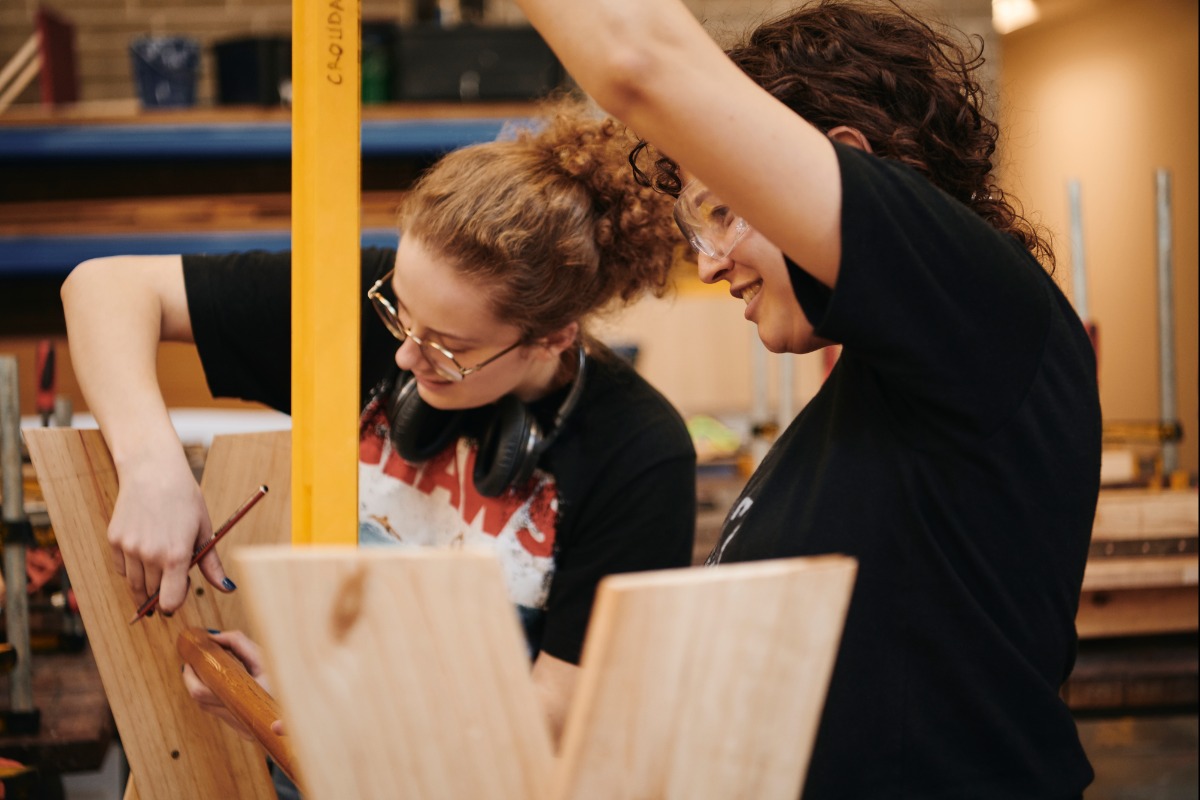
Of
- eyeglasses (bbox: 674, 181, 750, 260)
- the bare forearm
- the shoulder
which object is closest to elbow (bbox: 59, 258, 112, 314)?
the bare forearm

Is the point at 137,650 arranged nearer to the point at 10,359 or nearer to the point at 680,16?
the point at 10,359

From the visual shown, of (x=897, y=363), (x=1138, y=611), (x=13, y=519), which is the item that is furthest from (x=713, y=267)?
(x=1138, y=611)

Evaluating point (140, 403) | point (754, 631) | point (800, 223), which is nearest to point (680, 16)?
point (800, 223)

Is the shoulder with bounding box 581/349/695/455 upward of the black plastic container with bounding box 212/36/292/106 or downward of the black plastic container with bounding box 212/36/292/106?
downward

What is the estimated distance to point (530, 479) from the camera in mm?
1363

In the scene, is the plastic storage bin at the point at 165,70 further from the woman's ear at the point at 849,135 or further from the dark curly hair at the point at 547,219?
the woman's ear at the point at 849,135

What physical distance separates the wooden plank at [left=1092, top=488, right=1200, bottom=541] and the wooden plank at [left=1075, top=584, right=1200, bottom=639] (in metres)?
0.11

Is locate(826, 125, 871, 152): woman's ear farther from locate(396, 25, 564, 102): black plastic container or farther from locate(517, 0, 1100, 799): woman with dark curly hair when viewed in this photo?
locate(396, 25, 564, 102): black plastic container

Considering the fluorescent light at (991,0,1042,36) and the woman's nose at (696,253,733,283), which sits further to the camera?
the fluorescent light at (991,0,1042,36)

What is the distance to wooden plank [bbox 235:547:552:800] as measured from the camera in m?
0.46

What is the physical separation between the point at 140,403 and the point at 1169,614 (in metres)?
1.77

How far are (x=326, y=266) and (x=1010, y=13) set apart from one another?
15.6ft

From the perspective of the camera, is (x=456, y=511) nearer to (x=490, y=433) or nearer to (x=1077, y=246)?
(x=490, y=433)

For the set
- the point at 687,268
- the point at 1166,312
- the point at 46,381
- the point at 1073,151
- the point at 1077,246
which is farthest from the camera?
the point at 1073,151
